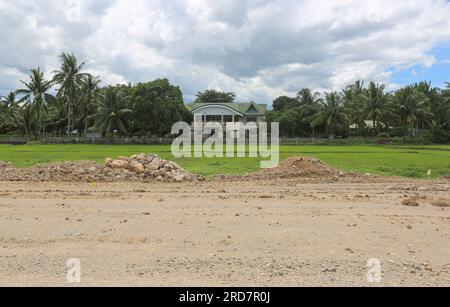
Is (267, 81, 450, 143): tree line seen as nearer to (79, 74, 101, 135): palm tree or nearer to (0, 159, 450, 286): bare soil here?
(79, 74, 101, 135): palm tree

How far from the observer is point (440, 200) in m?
12.5

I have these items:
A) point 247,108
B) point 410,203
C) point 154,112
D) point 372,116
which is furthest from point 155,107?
point 410,203

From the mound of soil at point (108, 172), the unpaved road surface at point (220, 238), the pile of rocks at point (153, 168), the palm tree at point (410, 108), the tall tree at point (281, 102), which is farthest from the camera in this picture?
the tall tree at point (281, 102)

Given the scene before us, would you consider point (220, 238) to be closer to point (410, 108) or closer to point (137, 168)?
point (137, 168)

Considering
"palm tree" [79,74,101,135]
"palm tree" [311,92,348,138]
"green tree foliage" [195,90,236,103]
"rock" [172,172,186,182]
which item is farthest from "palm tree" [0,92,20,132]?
"rock" [172,172,186,182]

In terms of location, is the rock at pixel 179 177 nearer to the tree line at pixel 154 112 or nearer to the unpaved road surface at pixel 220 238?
the unpaved road surface at pixel 220 238

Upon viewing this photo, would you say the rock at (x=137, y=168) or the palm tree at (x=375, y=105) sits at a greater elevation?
the palm tree at (x=375, y=105)

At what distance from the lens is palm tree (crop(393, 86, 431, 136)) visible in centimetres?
7281

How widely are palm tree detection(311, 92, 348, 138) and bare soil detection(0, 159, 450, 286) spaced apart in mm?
58333

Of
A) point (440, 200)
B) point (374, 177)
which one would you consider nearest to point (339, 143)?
point (374, 177)

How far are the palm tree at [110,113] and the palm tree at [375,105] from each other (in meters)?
40.2

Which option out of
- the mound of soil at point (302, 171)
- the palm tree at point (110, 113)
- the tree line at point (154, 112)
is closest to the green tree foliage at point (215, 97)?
the tree line at point (154, 112)

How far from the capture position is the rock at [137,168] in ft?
58.1
